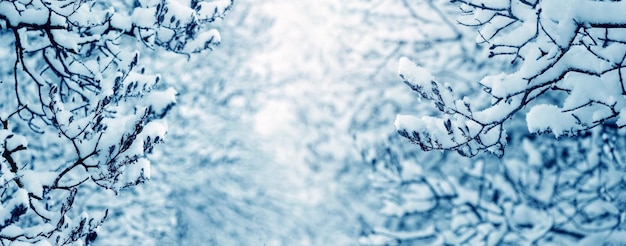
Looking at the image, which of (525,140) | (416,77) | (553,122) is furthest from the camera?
(525,140)

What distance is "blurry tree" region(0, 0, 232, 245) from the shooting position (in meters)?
2.78

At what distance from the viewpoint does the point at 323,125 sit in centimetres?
1038

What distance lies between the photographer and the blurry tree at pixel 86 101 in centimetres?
278

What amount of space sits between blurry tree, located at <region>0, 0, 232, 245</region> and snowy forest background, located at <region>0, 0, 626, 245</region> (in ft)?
0.04

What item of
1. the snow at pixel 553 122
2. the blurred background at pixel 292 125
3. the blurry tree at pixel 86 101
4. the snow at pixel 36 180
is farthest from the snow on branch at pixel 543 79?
the blurred background at pixel 292 125

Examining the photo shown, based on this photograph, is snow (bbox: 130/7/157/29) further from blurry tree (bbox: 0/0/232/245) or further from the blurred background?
the blurred background

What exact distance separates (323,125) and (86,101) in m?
6.55

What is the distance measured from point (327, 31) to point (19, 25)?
23.3 feet

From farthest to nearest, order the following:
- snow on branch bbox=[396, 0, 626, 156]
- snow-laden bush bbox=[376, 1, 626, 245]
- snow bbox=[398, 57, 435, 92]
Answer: snow bbox=[398, 57, 435, 92] → snow-laden bush bbox=[376, 1, 626, 245] → snow on branch bbox=[396, 0, 626, 156]

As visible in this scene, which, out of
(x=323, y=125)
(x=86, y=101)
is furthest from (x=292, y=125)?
(x=86, y=101)

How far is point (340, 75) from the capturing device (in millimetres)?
9516

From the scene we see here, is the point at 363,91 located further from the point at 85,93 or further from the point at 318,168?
the point at 85,93

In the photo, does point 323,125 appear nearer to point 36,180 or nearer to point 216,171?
point 216,171

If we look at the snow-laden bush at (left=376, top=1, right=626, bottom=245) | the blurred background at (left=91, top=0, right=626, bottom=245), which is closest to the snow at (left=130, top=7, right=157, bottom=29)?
the snow-laden bush at (left=376, top=1, right=626, bottom=245)
